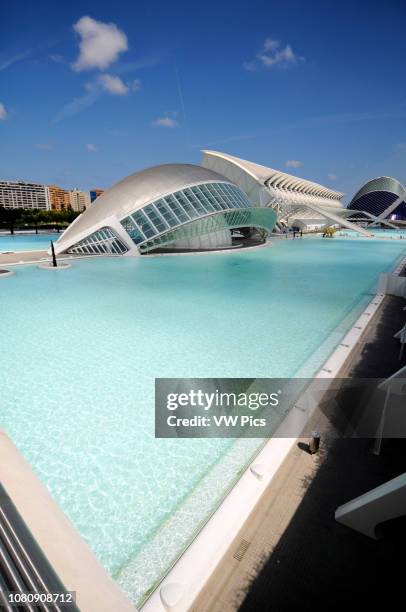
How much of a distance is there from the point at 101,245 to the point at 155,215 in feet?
17.1

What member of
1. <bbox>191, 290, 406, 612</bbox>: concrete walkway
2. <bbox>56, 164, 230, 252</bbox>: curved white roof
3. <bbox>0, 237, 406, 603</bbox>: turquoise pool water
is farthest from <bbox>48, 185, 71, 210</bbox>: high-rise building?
<bbox>191, 290, 406, 612</bbox>: concrete walkway

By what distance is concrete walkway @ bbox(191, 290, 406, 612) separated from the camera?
118 inches

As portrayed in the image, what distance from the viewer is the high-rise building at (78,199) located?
185875mm

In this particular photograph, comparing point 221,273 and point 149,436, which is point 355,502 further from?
point 221,273

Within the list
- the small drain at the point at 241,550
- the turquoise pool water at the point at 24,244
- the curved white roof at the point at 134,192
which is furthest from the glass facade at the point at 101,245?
the small drain at the point at 241,550

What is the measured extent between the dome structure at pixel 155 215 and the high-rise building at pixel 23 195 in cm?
15173

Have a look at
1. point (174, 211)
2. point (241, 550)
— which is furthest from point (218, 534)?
point (174, 211)

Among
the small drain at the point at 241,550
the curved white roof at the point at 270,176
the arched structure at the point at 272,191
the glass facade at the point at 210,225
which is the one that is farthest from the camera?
the curved white roof at the point at 270,176

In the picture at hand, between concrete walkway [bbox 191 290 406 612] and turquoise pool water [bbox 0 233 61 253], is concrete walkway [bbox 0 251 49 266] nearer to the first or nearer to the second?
turquoise pool water [bbox 0 233 61 253]

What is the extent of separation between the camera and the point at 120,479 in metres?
4.70

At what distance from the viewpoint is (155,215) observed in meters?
26.6

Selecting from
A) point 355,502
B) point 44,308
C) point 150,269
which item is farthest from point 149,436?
point 150,269

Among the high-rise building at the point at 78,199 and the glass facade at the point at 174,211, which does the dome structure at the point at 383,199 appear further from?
the high-rise building at the point at 78,199

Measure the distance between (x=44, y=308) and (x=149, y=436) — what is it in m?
9.15
